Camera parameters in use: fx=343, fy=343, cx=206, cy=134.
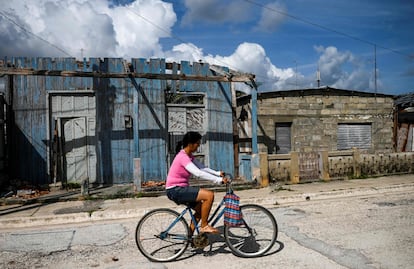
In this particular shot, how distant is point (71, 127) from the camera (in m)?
11.1

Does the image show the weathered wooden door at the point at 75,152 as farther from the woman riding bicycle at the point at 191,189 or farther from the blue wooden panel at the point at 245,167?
the woman riding bicycle at the point at 191,189

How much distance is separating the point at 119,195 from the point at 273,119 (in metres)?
8.02

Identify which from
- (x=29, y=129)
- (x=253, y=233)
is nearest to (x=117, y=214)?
(x=253, y=233)

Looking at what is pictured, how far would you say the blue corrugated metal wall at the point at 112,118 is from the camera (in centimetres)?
1081

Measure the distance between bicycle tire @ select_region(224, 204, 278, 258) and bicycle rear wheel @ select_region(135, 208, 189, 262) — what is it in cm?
61

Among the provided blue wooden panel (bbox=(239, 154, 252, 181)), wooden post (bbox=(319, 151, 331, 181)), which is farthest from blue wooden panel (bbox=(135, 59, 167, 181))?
wooden post (bbox=(319, 151, 331, 181))

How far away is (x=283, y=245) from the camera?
513 cm

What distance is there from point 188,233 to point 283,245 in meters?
1.51

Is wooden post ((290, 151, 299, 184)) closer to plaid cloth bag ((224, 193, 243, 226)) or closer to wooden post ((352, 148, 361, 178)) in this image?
wooden post ((352, 148, 361, 178))

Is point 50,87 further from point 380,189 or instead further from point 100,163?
point 380,189

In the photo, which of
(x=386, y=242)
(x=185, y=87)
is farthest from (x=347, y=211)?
(x=185, y=87)

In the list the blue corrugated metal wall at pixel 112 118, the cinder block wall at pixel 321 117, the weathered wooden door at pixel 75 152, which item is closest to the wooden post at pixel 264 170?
the blue corrugated metal wall at pixel 112 118

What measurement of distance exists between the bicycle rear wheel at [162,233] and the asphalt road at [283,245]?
5.8 inches

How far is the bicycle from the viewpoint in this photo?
15.2ft
